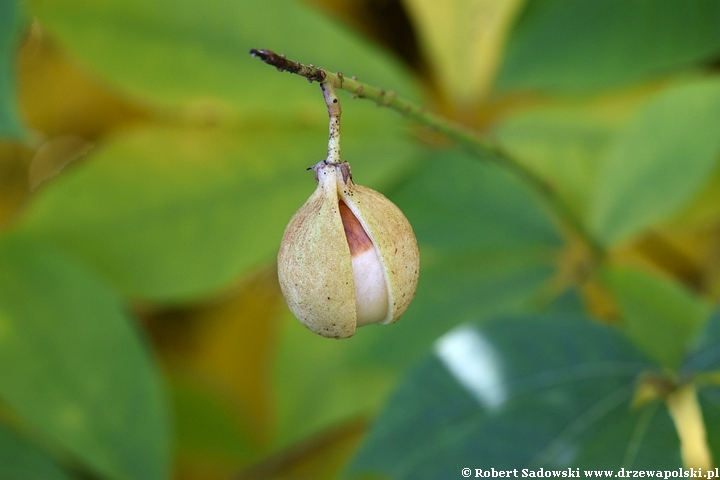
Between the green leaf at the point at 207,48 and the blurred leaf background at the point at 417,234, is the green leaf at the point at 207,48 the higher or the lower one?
the higher one

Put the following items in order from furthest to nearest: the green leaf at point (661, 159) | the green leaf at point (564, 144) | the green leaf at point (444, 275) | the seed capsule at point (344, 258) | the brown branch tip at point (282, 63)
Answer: the green leaf at point (564, 144)
the green leaf at point (444, 275)
the green leaf at point (661, 159)
the seed capsule at point (344, 258)
the brown branch tip at point (282, 63)

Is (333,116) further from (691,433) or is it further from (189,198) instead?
(691,433)

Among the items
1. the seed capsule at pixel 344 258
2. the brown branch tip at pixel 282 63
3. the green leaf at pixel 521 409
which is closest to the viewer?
the brown branch tip at pixel 282 63

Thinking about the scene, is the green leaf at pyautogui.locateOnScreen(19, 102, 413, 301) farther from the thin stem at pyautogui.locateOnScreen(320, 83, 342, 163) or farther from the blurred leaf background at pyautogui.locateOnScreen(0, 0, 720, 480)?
the thin stem at pyautogui.locateOnScreen(320, 83, 342, 163)

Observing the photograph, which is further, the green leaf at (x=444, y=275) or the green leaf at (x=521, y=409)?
the green leaf at (x=444, y=275)

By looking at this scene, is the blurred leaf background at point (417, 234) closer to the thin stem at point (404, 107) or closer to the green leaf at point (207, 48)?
the green leaf at point (207, 48)

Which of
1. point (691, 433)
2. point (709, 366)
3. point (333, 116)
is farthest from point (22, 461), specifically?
point (691, 433)

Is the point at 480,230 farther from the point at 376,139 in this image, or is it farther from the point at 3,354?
the point at 3,354

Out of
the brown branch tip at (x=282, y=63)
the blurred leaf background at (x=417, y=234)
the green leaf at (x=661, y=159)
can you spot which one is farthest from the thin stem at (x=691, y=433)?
the brown branch tip at (x=282, y=63)

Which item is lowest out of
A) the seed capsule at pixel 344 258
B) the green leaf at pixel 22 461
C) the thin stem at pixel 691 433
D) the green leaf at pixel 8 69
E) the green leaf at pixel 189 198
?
the seed capsule at pixel 344 258
